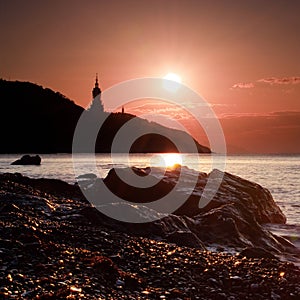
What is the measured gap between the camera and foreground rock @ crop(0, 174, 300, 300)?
27.7ft

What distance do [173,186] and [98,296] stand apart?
17.8m

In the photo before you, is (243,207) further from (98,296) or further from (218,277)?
(98,296)

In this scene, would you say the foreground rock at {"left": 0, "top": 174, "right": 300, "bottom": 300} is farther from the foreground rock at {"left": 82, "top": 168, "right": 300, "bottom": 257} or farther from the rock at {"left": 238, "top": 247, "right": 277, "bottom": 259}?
the foreground rock at {"left": 82, "top": 168, "right": 300, "bottom": 257}

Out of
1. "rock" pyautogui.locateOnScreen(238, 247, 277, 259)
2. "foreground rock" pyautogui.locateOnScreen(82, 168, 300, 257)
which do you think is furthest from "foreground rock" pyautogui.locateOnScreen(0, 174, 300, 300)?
"foreground rock" pyautogui.locateOnScreen(82, 168, 300, 257)

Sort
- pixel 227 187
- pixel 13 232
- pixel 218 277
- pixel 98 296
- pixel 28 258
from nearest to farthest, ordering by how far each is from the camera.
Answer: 1. pixel 98 296
2. pixel 28 258
3. pixel 218 277
4. pixel 13 232
5. pixel 227 187

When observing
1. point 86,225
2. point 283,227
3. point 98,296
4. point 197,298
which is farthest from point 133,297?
point 283,227

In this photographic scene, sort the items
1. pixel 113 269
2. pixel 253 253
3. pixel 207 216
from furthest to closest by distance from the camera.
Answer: pixel 207 216 → pixel 253 253 → pixel 113 269

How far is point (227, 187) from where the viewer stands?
1112 inches

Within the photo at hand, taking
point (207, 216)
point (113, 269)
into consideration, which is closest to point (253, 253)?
point (207, 216)

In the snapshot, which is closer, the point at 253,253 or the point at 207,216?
the point at 253,253

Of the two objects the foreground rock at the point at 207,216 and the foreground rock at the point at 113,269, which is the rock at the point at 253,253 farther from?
the foreground rock at the point at 207,216

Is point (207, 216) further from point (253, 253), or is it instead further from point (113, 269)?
point (113, 269)

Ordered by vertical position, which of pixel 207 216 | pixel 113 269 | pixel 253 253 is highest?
pixel 113 269

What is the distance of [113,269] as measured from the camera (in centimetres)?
966
